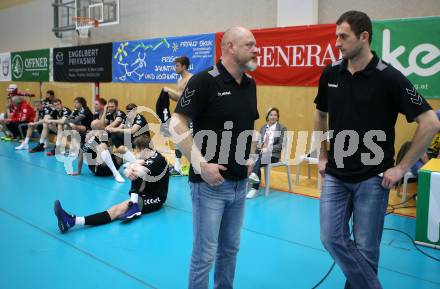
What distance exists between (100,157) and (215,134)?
15.3ft

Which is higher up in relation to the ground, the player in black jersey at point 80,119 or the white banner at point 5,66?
the white banner at point 5,66

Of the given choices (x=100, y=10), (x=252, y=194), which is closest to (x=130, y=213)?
(x=252, y=194)

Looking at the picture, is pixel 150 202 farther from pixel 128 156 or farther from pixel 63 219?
pixel 128 156

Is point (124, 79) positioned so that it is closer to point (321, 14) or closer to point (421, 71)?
point (321, 14)

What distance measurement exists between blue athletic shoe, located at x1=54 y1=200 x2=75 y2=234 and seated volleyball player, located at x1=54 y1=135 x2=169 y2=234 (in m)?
0.09

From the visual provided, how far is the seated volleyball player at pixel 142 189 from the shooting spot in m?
4.25

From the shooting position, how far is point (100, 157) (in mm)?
6336

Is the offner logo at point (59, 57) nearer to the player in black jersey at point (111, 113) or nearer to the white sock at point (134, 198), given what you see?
the player in black jersey at point (111, 113)

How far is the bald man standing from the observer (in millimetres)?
2068

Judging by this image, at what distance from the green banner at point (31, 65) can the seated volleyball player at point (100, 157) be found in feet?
20.9

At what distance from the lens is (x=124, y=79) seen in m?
9.41

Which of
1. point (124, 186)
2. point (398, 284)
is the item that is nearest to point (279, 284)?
point (398, 284)

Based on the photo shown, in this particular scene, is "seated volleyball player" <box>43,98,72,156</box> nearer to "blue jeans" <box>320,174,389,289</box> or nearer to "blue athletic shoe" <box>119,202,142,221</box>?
"blue athletic shoe" <box>119,202,142,221</box>

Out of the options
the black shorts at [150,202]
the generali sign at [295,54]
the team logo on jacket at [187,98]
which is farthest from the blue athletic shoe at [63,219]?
the generali sign at [295,54]
